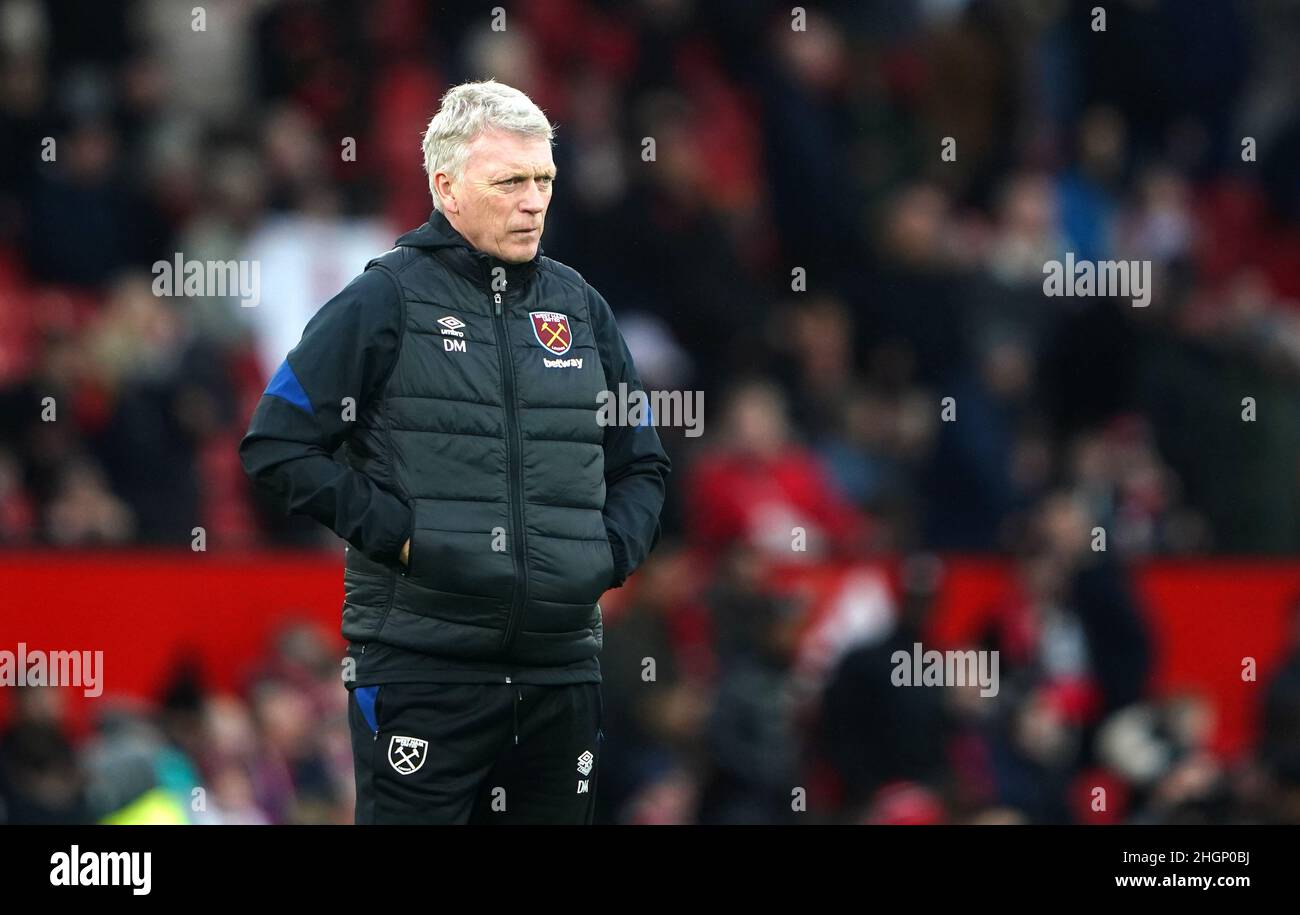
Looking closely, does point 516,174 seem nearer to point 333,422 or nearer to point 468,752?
point 333,422

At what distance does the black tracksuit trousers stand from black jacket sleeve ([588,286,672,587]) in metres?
0.38

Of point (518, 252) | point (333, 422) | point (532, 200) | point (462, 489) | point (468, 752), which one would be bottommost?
point (468, 752)

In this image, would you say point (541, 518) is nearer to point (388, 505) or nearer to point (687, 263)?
point (388, 505)

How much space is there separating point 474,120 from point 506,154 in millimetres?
108

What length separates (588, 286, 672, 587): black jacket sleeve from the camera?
5.02 metres

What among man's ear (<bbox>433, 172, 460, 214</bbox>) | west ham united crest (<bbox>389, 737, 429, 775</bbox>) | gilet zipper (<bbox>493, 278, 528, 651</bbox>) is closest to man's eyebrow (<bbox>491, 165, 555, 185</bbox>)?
man's ear (<bbox>433, 172, 460, 214</bbox>)

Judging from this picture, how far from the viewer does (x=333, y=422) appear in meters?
4.76

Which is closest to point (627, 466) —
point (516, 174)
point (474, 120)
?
point (516, 174)

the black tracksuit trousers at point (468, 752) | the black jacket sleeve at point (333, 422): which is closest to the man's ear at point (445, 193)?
the black jacket sleeve at point (333, 422)

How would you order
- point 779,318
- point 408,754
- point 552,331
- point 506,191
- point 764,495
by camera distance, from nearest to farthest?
point 408,754
point 506,191
point 552,331
point 764,495
point 779,318

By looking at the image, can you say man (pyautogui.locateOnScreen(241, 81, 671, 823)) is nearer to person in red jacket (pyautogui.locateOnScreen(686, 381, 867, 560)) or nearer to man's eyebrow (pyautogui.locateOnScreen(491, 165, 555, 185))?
man's eyebrow (pyautogui.locateOnScreen(491, 165, 555, 185))

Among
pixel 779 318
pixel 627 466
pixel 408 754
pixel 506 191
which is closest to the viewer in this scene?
pixel 408 754

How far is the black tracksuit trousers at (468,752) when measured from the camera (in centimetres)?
472
